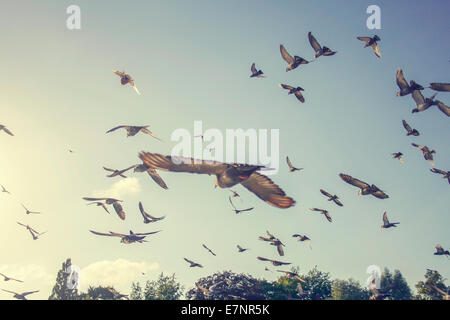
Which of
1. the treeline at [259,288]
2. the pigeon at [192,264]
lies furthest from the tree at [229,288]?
the pigeon at [192,264]

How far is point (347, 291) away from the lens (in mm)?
50562

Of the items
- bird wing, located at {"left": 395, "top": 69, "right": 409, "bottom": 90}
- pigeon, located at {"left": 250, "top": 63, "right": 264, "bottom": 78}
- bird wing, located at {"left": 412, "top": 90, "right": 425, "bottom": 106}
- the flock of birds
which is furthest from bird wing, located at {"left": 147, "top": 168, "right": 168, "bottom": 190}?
bird wing, located at {"left": 412, "top": 90, "right": 425, "bottom": 106}

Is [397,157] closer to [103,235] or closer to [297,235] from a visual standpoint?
[297,235]

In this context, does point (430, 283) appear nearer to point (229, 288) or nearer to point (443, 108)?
point (229, 288)

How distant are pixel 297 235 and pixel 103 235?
992 centimetres

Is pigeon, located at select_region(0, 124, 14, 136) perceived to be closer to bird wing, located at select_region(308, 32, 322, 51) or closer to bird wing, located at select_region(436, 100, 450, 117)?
bird wing, located at select_region(308, 32, 322, 51)

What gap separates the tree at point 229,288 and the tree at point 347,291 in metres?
21.4

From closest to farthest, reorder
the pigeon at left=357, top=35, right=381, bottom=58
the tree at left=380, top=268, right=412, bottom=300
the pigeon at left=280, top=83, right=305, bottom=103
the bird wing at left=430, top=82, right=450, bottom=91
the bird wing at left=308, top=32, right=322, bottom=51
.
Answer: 1. the bird wing at left=430, top=82, right=450, bottom=91
2. the bird wing at left=308, top=32, right=322, bottom=51
3. the pigeon at left=357, top=35, right=381, bottom=58
4. the pigeon at left=280, top=83, right=305, bottom=103
5. the tree at left=380, top=268, right=412, bottom=300

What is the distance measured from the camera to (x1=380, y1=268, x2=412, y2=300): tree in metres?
49.0

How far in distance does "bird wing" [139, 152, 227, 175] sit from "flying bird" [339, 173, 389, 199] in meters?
6.25

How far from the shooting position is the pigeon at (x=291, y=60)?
40.9ft

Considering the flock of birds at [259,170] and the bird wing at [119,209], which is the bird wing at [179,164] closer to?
the flock of birds at [259,170]
